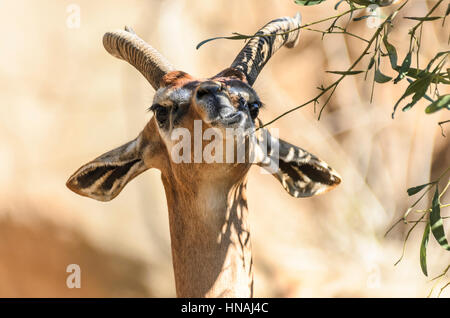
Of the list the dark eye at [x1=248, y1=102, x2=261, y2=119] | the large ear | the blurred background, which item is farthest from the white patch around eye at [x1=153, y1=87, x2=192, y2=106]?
the blurred background

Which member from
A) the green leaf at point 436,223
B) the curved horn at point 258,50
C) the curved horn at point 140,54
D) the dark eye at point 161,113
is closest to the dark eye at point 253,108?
the curved horn at point 258,50

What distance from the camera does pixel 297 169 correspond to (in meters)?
4.19

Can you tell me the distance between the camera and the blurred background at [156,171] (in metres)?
6.61

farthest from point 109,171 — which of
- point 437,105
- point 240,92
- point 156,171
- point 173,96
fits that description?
point 156,171

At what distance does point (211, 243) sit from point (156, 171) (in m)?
3.21

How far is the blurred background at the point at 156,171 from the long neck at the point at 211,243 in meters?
2.80

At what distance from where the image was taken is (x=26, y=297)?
6.58 meters

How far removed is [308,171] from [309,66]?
10.3ft

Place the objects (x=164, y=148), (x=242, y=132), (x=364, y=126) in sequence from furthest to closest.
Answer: (x=364, y=126) → (x=164, y=148) → (x=242, y=132)

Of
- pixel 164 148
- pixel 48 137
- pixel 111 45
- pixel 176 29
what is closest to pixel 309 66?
pixel 176 29

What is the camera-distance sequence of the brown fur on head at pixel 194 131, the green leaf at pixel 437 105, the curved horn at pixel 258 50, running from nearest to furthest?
1. the green leaf at pixel 437 105
2. the brown fur on head at pixel 194 131
3. the curved horn at pixel 258 50

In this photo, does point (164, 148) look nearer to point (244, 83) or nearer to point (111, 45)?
point (244, 83)

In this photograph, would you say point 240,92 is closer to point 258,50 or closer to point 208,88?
point 208,88

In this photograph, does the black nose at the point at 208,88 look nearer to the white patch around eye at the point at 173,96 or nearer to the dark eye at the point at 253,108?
the white patch around eye at the point at 173,96
